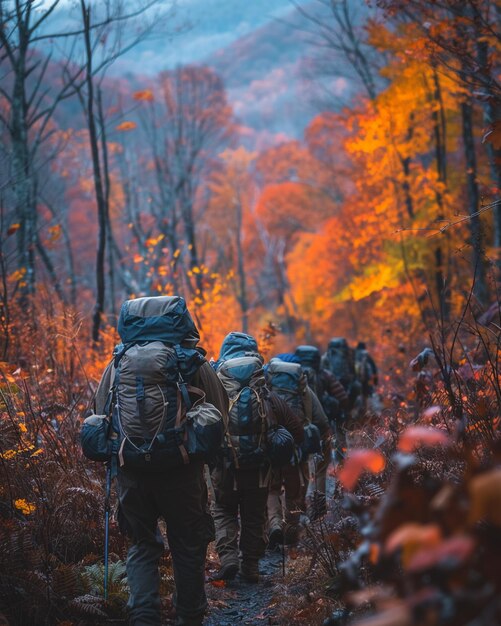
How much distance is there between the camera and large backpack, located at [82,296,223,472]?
3.80 meters

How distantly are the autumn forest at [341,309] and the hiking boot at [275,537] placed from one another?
0.25 metres

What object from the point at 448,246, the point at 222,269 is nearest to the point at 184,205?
the point at 222,269

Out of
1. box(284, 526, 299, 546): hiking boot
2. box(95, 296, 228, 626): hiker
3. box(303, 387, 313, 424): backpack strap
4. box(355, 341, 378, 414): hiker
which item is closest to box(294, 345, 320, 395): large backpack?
box(303, 387, 313, 424): backpack strap

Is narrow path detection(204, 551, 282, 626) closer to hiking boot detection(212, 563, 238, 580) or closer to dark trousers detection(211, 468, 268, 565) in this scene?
hiking boot detection(212, 563, 238, 580)

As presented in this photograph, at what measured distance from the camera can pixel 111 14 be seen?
1221 centimetres

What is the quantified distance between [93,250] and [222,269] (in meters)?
10.4

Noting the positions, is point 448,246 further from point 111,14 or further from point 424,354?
point 424,354

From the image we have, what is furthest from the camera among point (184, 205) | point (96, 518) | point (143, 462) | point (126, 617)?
point (184, 205)

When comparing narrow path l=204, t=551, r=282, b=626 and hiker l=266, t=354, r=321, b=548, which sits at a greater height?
hiker l=266, t=354, r=321, b=548

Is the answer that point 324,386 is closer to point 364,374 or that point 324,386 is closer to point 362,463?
point 364,374

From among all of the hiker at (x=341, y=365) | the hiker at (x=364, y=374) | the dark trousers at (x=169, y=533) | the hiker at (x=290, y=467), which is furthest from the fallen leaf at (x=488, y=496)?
the hiker at (x=364, y=374)

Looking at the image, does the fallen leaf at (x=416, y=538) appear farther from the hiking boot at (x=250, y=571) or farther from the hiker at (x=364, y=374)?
the hiker at (x=364, y=374)

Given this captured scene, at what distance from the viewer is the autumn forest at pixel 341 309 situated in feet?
5.92

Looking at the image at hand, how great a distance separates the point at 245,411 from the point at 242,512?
1043 mm
